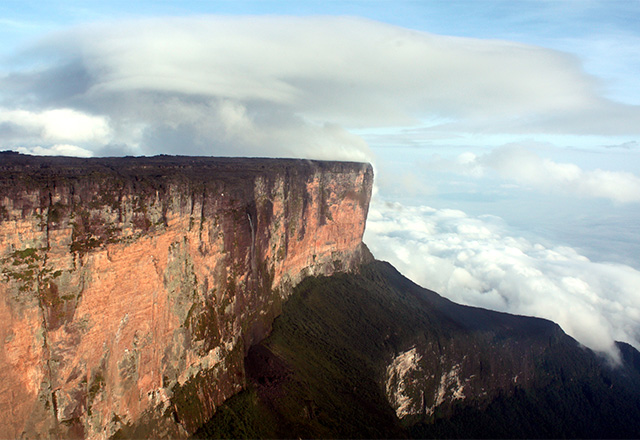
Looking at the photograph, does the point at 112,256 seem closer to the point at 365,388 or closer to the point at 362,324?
the point at 365,388

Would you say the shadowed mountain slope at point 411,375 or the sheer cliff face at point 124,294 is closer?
the sheer cliff face at point 124,294

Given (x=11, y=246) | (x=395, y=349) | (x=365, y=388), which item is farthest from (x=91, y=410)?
(x=395, y=349)

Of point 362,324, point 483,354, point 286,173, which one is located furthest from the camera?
point 483,354

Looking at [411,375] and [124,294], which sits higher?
[124,294]

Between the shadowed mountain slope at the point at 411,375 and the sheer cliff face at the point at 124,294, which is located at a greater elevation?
the sheer cliff face at the point at 124,294

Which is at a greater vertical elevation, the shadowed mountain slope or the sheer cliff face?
the sheer cliff face

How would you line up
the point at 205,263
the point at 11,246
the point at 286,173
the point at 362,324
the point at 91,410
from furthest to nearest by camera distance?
the point at 362,324, the point at 286,173, the point at 205,263, the point at 91,410, the point at 11,246

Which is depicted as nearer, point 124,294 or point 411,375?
point 124,294

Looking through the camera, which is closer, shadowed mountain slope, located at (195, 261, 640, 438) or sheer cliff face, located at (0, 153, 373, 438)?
sheer cliff face, located at (0, 153, 373, 438)
